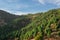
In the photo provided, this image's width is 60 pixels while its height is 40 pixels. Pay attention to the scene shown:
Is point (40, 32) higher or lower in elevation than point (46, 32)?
lower

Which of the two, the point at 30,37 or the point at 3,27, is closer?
the point at 30,37

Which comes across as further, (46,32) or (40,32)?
(40,32)

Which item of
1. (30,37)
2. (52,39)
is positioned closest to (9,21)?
(30,37)

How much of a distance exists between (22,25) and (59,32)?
28.7 meters

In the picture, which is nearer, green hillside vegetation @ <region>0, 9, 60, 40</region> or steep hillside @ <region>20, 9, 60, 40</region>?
steep hillside @ <region>20, 9, 60, 40</region>

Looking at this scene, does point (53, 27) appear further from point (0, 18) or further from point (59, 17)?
point (0, 18)

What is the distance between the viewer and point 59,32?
6262cm

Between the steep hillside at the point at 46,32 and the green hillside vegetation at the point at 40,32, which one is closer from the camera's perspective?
the steep hillside at the point at 46,32

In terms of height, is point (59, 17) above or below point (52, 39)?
above

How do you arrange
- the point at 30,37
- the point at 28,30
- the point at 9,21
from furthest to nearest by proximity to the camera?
the point at 9,21
the point at 28,30
the point at 30,37

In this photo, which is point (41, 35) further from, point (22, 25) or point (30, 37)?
point (22, 25)

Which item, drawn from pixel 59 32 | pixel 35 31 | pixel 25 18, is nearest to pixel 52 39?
pixel 59 32

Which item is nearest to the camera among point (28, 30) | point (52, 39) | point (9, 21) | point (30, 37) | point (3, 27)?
point (52, 39)

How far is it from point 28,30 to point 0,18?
2557 centimetres
